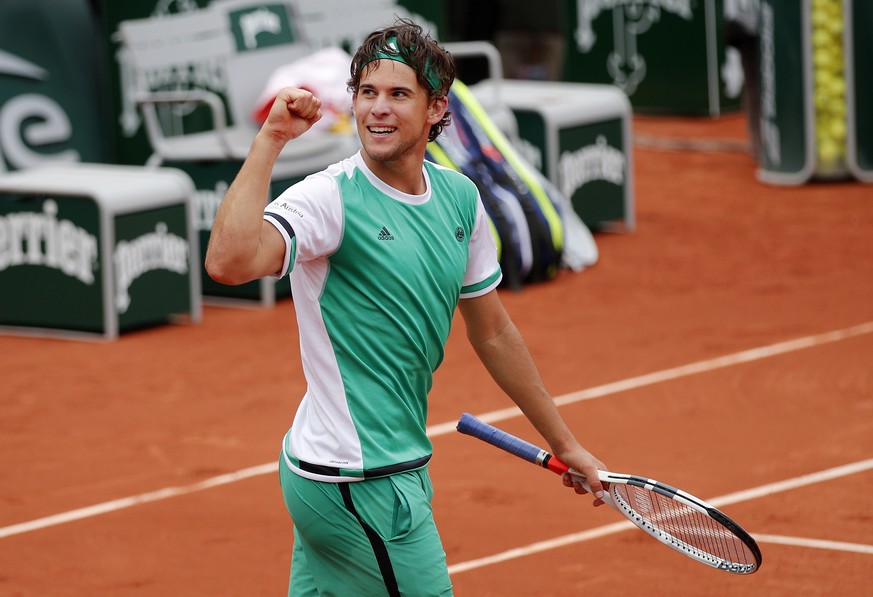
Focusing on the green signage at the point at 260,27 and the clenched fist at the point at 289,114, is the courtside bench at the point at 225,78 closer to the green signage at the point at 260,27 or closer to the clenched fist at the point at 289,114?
the green signage at the point at 260,27

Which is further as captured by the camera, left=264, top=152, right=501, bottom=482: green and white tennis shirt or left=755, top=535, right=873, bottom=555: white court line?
left=755, top=535, right=873, bottom=555: white court line

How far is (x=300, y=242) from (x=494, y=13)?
50.1 ft

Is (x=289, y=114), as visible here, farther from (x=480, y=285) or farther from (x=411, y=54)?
(x=480, y=285)

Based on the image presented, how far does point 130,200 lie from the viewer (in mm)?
8719

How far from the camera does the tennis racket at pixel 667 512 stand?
143 inches

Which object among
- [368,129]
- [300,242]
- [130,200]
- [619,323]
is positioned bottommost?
[619,323]

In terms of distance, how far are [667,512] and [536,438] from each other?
119 inches

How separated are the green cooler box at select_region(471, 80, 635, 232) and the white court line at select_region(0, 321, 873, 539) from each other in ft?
9.51

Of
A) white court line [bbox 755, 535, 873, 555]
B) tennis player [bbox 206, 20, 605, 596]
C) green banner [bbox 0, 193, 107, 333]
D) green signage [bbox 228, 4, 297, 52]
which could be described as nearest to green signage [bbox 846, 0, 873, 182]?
green signage [bbox 228, 4, 297, 52]

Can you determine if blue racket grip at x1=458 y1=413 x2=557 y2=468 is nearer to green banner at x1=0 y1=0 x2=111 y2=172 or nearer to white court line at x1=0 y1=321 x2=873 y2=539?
white court line at x1=0 y1=321 x2=873 y2=539

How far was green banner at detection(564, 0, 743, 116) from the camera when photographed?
16172mm

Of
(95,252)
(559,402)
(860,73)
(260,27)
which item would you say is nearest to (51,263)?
(95,252)

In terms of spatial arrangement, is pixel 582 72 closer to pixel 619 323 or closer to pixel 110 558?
pixel 619 323

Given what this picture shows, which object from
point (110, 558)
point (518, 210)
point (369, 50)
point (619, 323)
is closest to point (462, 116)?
point (518, 210)
